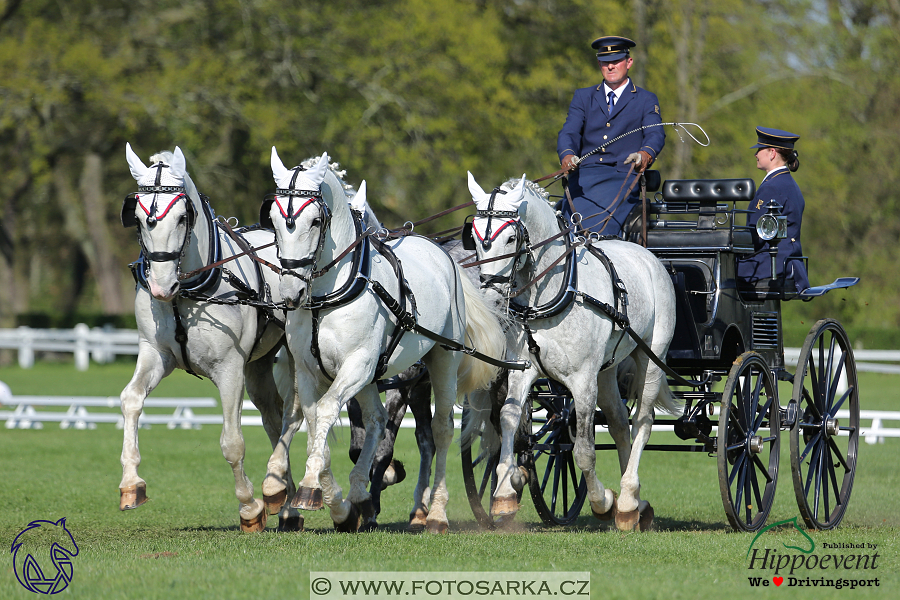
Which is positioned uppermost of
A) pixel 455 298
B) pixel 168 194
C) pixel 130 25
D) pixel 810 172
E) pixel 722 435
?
pixel 130 25

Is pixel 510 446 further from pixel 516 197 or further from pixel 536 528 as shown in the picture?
pixel 516 197

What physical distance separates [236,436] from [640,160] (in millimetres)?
3349

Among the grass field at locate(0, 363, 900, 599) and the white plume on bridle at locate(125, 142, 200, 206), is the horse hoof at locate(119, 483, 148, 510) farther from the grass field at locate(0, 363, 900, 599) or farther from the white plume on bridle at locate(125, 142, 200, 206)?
the white plume on bridle at locate(125, 142, 200, 206)

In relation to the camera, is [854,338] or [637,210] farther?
[854,338]

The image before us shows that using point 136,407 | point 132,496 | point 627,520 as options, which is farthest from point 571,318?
point 132,496

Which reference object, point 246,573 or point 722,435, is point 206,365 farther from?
point 722,435

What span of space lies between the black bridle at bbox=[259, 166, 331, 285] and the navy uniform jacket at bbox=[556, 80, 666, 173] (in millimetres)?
2677

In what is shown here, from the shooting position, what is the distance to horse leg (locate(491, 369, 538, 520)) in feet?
21.9

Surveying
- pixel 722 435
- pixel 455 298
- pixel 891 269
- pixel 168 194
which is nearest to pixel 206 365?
pixel 168 194

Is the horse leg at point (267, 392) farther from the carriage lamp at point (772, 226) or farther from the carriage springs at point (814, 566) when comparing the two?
the carriage lamp at point (772, 226)

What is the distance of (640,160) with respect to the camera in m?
7.78

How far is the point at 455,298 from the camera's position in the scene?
7.11 metres

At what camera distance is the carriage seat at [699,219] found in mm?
7766

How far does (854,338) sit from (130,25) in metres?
17.6
